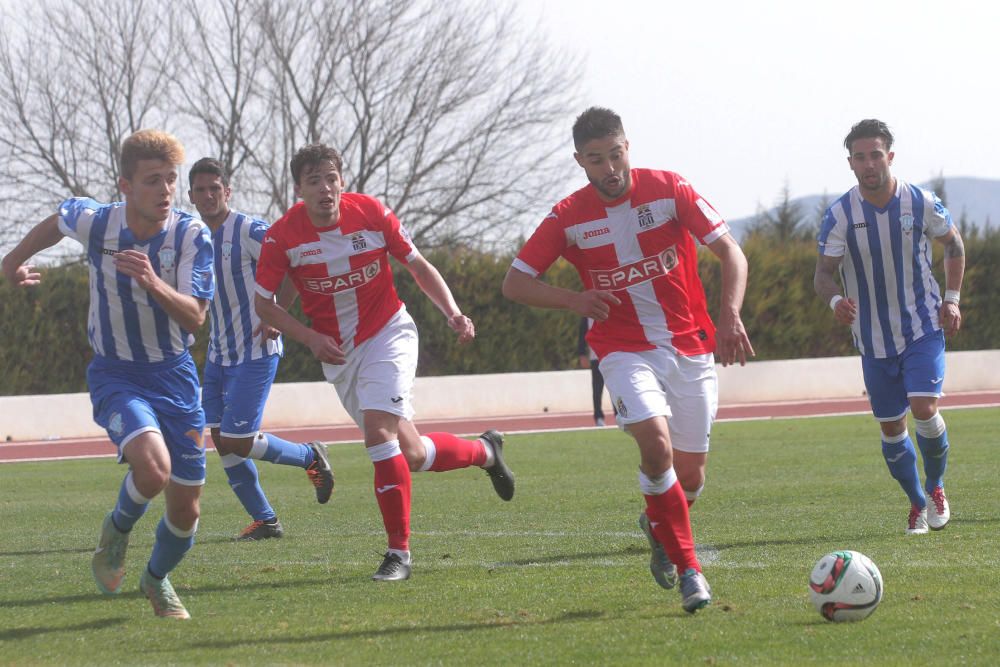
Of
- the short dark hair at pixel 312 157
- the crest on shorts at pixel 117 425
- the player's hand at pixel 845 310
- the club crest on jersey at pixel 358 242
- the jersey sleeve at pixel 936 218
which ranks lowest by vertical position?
the player's hand at pixel 845 310

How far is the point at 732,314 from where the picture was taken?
5.84 m

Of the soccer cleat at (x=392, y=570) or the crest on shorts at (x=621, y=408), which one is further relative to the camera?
the soccer cleat at (x=392, y=570)

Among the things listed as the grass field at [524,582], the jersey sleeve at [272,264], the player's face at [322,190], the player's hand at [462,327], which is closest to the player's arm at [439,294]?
the player's hand at [462,327]

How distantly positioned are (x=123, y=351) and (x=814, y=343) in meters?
23.0

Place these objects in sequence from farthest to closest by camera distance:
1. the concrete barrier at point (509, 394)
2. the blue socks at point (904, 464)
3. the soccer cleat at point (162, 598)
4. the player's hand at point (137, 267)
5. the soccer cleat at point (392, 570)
A: 1. the concrete barrier at point (509, 394)
2. the blue socks at point (904, 464)
3. the soccer cleat at point (392, 570)
4. the soccer cleat at point (162, 598)
5. the player's hand at point (137, 267)

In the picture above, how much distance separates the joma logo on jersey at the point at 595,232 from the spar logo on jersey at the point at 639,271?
17 cm

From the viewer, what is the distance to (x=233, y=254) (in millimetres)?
9023

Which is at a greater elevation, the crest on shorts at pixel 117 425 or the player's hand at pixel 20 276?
the player's hand at pixel 20 276

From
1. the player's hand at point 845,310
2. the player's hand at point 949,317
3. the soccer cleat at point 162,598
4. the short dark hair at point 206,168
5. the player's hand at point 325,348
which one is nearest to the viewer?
the soccer cleat at point 162,598

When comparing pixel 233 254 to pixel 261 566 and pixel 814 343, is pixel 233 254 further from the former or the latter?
pixel 814 343

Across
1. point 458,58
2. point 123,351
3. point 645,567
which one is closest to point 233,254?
point 123,351

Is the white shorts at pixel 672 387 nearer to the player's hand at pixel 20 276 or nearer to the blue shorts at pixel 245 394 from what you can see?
the player's hand at pixel 20 276

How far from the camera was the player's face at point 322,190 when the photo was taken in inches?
282

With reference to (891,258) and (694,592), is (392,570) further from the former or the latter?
(891,258)
